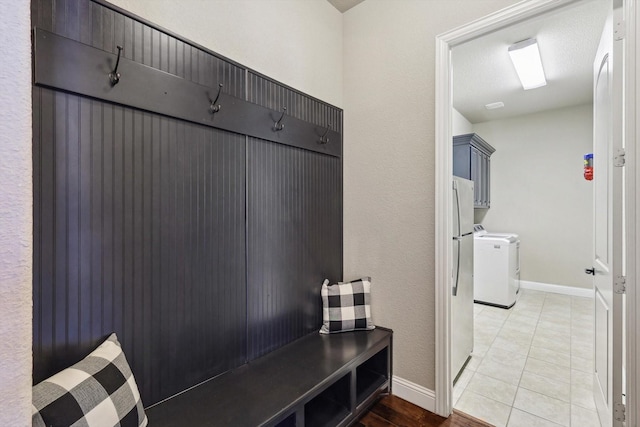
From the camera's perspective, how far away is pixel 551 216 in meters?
4.67

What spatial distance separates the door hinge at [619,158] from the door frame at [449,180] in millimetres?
40

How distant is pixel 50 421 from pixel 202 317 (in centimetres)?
65

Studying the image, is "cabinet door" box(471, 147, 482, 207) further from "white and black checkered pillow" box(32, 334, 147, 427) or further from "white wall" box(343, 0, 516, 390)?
"white and black checkered pillow" box(32, 334, 147, 427)

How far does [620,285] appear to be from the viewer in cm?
138

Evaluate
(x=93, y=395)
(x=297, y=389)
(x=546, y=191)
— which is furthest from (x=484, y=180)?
(x=93, y=395)

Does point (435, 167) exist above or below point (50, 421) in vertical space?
above

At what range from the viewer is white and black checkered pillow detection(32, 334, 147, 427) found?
0.88 meters

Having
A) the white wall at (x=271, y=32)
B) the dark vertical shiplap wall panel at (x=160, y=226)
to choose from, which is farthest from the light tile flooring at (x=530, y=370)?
the white wall at (x=271, y=32)

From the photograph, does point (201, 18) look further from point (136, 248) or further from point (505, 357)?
point (505, 357)

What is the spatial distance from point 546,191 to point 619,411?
4.16m

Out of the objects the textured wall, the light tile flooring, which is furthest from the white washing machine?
the textured wall

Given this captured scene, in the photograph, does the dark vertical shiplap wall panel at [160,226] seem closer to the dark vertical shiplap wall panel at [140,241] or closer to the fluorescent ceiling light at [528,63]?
the dark vertical shiplap wall panel at [140,241]

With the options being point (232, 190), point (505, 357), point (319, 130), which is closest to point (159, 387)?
point (232, 190)

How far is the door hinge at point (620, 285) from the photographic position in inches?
53.7
